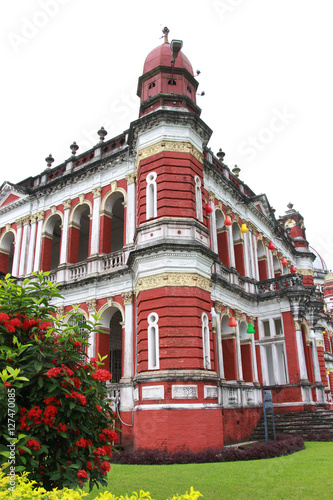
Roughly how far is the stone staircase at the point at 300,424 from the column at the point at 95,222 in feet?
37.3

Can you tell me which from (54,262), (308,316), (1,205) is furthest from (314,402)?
(1,205)

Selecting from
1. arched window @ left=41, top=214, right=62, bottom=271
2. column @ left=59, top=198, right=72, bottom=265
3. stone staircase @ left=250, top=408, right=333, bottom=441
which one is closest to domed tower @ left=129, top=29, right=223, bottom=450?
column @ left=59, top=198, right=72, bottom=265

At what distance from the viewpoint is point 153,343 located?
49.1 feet

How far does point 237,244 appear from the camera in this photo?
2502cm

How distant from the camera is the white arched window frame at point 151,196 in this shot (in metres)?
16.7

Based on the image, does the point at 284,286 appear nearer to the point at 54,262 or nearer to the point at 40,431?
the point at 54,262

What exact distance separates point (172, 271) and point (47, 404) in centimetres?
1054

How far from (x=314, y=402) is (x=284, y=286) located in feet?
20.2

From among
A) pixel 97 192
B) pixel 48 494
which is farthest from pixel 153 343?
pixel 48 494

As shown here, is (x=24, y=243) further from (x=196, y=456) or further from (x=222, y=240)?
(x=196, y=456)

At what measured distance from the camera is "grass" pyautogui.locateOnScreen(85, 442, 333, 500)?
8.35 m

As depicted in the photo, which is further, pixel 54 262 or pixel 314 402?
pixel 54 262

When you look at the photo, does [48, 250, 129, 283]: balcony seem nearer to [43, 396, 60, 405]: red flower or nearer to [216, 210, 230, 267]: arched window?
[216, 210, 230, 267]: arched window

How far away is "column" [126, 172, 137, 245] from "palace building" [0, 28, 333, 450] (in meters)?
0.06
